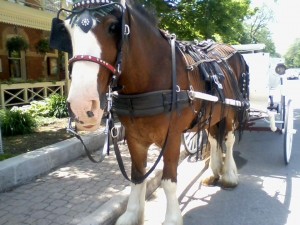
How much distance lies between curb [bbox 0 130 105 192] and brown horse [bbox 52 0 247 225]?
67.0 inches

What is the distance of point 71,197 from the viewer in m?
3.90

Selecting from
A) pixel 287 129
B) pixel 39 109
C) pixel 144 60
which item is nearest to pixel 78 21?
pixel 144 60

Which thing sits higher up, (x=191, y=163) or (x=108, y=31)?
(x=108, y=31)

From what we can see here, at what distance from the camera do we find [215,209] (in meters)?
3.93

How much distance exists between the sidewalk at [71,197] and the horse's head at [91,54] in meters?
1.54

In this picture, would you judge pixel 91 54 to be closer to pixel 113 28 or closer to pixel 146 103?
pixel 113 28

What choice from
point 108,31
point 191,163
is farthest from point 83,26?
point 191,163

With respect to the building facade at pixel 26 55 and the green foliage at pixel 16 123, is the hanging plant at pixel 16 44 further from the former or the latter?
the green foliage at pixel 16 123

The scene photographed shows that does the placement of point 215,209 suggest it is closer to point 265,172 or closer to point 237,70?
point 265,172

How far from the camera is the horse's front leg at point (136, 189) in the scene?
321 centimetres

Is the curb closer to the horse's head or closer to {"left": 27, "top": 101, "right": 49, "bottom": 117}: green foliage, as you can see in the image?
the horse's head

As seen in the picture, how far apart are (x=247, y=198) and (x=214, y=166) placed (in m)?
0.68

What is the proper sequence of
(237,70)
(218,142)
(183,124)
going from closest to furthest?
(183,124) < (218,142) < (237,70)

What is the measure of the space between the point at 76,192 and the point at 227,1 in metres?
7.57
